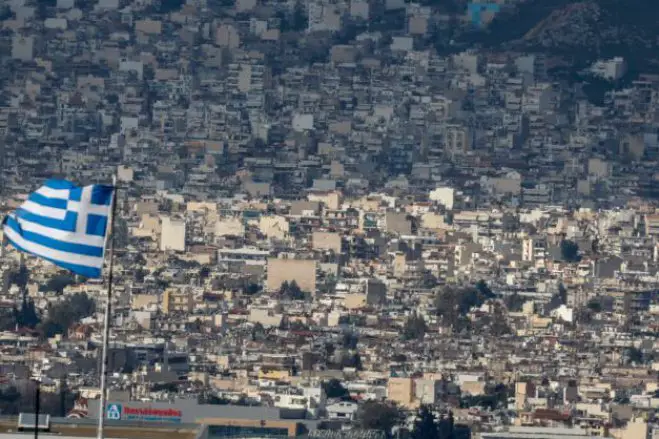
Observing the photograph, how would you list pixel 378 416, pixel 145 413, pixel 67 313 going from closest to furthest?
pixel 145 413
pixel 378 416
pixel 67 313

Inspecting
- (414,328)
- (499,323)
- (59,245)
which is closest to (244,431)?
(414,328)

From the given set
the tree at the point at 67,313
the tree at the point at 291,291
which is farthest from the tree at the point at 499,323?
the tree at the point at 67,313

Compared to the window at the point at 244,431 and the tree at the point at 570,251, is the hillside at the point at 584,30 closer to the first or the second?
the tree at the point at 570,251

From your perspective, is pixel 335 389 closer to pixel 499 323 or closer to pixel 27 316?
pixel 27 316

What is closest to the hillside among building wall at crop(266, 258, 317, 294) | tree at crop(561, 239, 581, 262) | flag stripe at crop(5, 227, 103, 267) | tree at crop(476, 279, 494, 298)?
tree at crop(561, 239, 581, 262)

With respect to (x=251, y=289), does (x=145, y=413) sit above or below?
below

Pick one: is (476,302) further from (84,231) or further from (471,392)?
(84,231)

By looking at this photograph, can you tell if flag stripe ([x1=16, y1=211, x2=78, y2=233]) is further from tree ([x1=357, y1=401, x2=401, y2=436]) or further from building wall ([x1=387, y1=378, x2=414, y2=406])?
A: building wall ([x1=387, y1=378, x2=414, y2=406])
